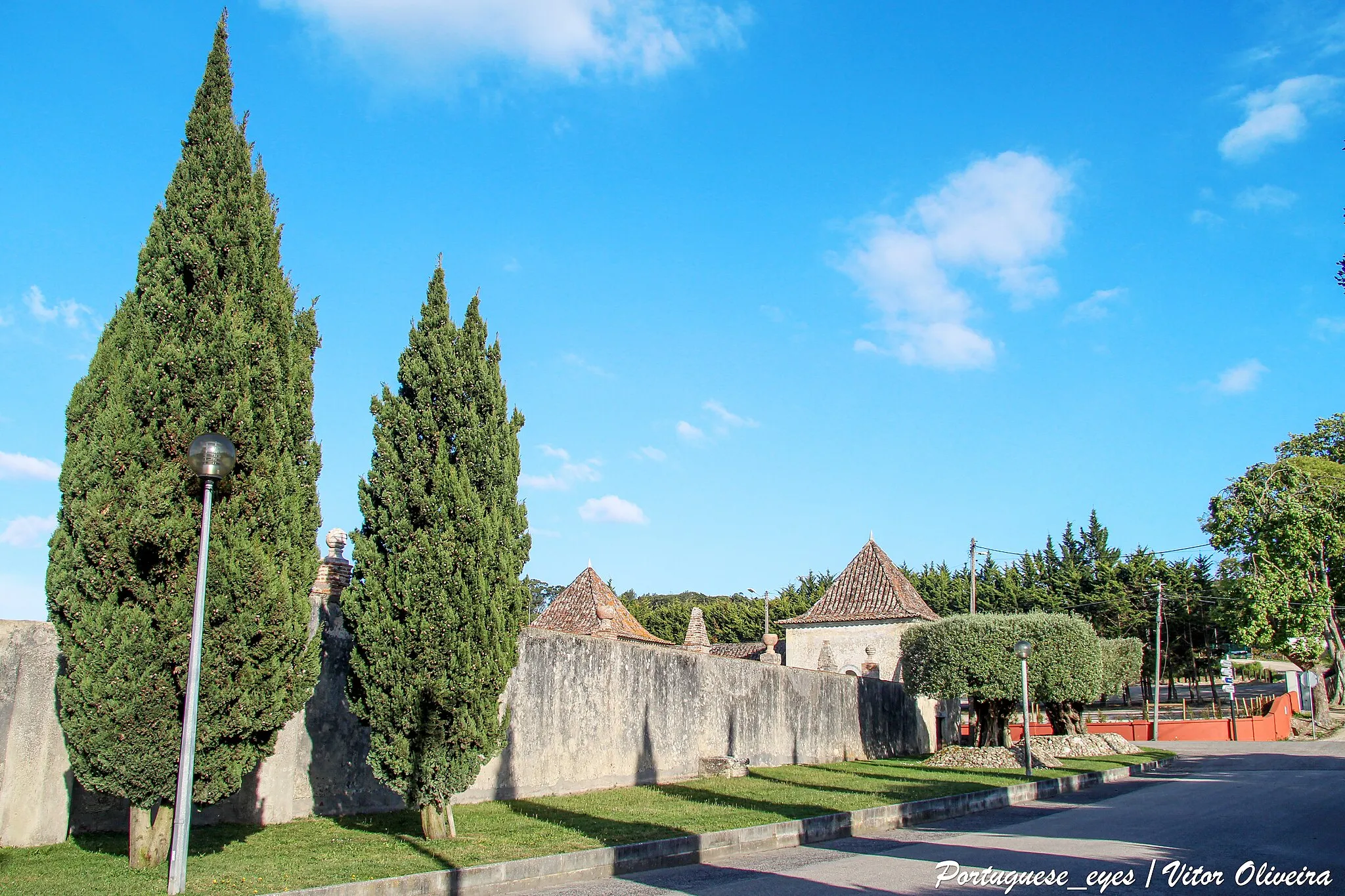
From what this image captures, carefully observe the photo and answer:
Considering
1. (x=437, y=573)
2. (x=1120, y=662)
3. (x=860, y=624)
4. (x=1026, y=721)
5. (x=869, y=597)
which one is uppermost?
(x=437, y=573)

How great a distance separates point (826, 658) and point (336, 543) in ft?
89.9

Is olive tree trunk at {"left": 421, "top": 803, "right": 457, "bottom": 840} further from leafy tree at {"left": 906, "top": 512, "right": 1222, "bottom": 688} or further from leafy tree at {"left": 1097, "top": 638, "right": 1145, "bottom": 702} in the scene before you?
leafy tree at {"left": 906, "top": 512, "right": 1222, "bottom": 688}

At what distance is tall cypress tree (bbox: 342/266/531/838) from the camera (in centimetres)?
1060

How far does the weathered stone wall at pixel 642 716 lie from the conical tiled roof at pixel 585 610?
18.6 feet

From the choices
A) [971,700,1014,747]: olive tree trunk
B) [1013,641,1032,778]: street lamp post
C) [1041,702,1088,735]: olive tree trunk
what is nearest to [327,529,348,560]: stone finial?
[1013,641,1032,778]: street lamp post

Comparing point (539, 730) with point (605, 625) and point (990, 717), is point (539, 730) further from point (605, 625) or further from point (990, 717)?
point (990, 717)

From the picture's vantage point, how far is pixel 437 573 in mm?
10625

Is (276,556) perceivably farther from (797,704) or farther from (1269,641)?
(1269,641)

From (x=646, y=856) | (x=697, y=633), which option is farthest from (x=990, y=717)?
(x=646, y=856)

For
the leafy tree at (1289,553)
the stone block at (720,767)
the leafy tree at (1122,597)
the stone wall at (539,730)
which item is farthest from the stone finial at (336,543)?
the leafy tree at (1122,597)

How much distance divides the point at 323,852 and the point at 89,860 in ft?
6.91

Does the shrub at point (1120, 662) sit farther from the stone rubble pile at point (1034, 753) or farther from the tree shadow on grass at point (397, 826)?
the tree shadow on grass at point (397, 826)

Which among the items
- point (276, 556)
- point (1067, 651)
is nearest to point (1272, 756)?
point (1067, 651)

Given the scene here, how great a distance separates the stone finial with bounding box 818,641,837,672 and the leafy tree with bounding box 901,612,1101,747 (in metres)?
10.8
